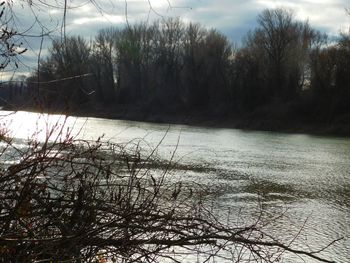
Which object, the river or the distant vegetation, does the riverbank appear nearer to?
the distant vegetation

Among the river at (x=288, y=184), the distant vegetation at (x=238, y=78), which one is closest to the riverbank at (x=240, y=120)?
the distant vegetation at (x=238, y=78)

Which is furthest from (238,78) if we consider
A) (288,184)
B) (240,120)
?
(288,184)

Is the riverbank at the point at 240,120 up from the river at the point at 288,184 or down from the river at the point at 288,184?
up

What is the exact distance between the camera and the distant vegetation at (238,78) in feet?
148

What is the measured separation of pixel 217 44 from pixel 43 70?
53.6 metres

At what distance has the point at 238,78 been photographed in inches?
2080

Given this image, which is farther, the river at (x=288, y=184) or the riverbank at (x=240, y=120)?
the riverbank at (x=240, y=120)

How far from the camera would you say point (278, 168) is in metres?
17.8

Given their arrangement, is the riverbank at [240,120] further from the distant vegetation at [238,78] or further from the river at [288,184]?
the river at [288,184]

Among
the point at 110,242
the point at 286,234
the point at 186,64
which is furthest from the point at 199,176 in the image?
the point at 186,64

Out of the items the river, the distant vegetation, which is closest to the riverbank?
the distant vegetation

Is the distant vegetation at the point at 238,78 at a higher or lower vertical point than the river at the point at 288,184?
higher

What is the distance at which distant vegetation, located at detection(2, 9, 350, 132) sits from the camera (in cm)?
4509

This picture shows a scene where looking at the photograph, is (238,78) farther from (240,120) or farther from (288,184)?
(288,184)
